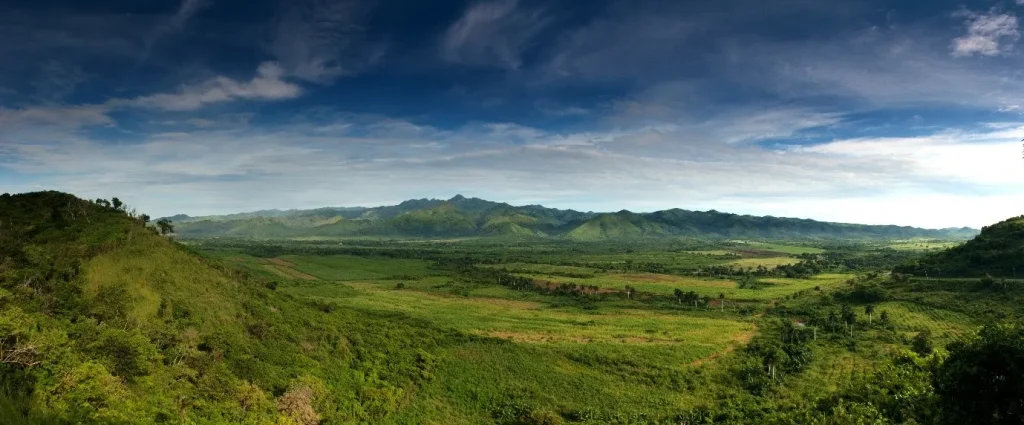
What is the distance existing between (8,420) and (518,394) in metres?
50.9

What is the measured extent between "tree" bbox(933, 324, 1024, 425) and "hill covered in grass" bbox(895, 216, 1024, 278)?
517 feet

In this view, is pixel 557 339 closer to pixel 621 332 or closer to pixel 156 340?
pixel 621 332

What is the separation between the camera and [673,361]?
76750 mm

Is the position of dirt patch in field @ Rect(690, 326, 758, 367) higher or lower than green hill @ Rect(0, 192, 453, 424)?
lower

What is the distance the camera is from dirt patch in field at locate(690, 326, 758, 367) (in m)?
78.5

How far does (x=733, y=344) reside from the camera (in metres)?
90.1

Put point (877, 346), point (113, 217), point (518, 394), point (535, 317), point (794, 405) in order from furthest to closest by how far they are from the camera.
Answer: point (535, 317)
point (877, 346)
point (113, 217)
point (518, 394)
point (794, 405)

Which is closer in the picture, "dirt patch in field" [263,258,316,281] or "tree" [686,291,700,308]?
"tree" [686,291,700,308]

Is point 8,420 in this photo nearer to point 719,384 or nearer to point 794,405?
point 794,405

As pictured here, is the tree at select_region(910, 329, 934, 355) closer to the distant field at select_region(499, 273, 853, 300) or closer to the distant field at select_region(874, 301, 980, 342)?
the distant field at select_region(874, 301, 980, 342)

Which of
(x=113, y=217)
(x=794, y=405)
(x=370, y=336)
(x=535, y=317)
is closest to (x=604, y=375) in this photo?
(x=794, y=405)

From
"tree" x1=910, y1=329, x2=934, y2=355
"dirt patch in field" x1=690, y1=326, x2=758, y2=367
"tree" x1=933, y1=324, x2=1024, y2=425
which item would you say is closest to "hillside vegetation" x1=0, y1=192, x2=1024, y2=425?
"tree" x1=933, y1=324, x2=1024, y2=425

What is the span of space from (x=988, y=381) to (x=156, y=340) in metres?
58.5

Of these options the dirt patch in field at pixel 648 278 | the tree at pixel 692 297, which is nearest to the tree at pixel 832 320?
the tree at pixel 692 297
